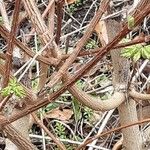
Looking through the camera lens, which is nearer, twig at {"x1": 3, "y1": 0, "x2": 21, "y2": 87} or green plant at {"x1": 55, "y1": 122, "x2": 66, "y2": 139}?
twig at {"x1": 3, "y1": 0, "x2": 21, "y2": 87}

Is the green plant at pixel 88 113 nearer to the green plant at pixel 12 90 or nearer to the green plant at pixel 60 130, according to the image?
the green plant at pixel 60 130

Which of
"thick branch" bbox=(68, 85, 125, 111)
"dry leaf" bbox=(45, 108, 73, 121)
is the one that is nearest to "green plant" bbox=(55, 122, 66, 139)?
"dry leaf" bbox=(45, 108, 73, 121)

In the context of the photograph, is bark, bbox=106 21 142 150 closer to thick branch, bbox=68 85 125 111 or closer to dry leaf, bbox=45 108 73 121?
thick branch, bbox=68 85 125 111

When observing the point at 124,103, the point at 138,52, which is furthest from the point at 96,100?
the point at 138,52

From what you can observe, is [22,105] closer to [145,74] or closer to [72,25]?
[145,74]

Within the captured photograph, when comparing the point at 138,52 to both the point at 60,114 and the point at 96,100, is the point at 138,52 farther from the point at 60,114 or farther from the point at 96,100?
the point at 60,114

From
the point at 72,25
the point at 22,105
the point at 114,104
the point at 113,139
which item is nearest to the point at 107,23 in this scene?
the point at 114,104

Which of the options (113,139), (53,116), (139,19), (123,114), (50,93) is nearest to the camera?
(139,19)

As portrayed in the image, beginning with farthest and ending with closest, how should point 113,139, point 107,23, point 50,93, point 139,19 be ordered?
1. point 113,139
2. point 107,23
3. point 50,93
4. point 139,19

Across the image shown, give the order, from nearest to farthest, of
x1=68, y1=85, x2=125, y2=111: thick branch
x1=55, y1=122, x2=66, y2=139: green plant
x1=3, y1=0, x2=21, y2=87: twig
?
x1=3, y1=0, x2=21, y2=87: twig → x1=68, y1=85, x2=125, y2=111: thick branch → x1=55, y1=122, x2=66, y2=139: green plant
